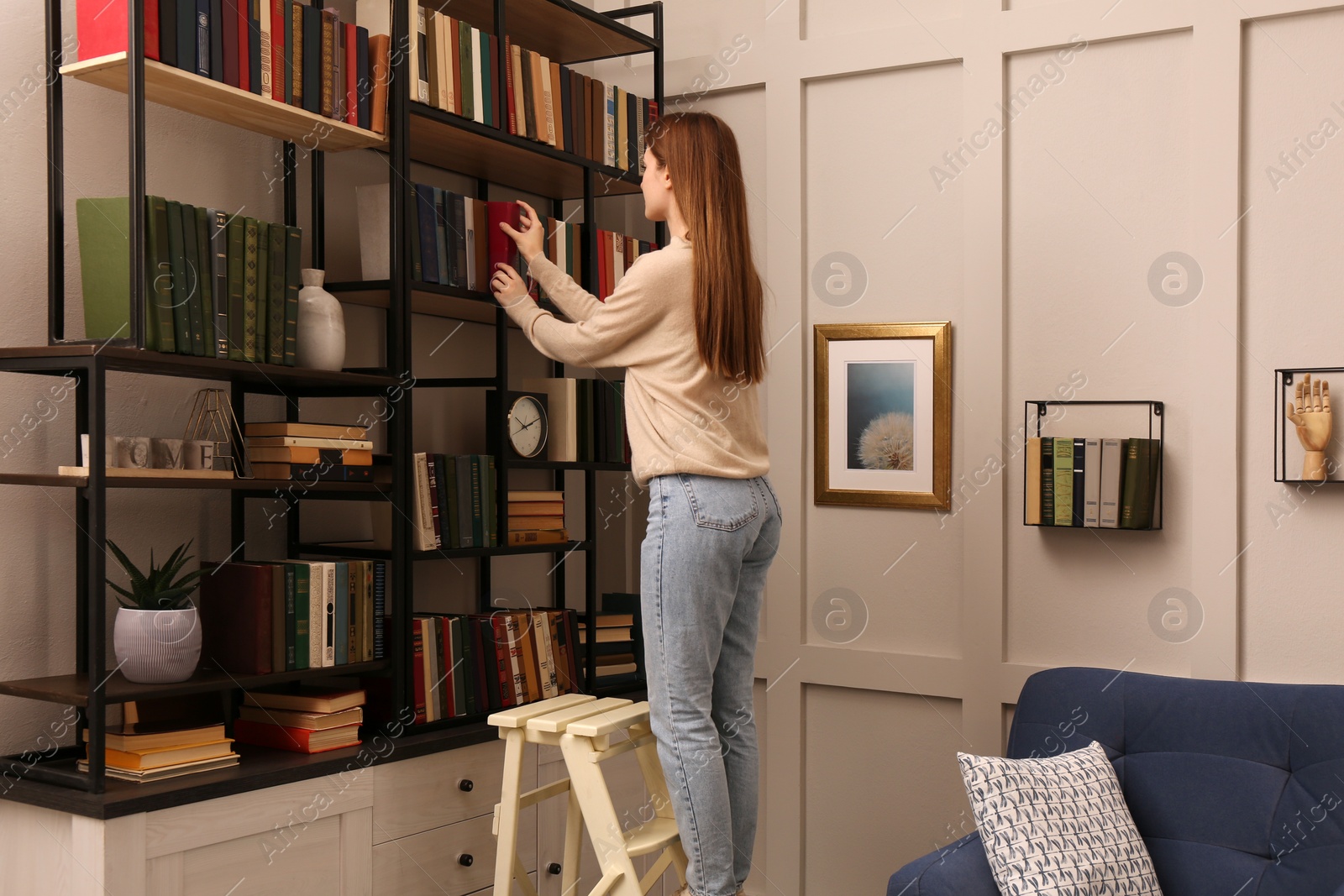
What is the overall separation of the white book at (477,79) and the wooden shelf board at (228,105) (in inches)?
11.5

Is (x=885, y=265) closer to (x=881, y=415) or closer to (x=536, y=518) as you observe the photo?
(x=881, y=415)

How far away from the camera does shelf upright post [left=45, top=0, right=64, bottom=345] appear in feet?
6.96

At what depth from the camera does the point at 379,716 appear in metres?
2.48

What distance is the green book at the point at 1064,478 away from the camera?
2914 millimetres

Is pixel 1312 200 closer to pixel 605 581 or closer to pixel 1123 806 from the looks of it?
pixel 1123 806

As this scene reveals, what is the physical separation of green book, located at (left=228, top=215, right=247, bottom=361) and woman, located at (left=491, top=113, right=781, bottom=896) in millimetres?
604

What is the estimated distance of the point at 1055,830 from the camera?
87.4 inches

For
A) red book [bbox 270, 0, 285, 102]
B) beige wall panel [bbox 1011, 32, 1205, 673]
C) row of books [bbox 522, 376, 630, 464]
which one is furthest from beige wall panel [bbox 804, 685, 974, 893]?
red book [bbox 270, 0, 285, 102]

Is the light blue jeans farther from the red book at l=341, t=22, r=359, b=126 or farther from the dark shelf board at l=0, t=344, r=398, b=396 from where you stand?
the red book at l=341, t=22, r=359, b=126

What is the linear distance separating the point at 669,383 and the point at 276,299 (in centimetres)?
81

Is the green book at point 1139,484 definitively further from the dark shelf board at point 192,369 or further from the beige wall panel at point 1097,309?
the dark shelf board at point 192,369

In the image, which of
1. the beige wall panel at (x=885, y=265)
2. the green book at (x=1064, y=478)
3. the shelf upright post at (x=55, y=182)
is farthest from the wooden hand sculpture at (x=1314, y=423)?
the shelf upright post at (x=55, y=182)

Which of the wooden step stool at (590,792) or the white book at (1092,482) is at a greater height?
the white book at (1092,482)

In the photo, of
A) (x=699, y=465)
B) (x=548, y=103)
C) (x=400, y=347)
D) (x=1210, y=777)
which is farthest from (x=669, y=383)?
(x=1210, y=777)
